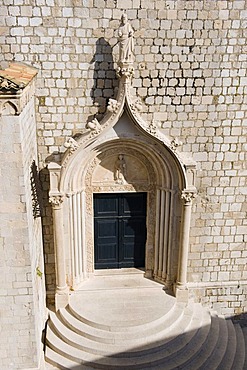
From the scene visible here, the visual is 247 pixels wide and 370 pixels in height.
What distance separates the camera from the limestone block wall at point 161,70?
20.3 feet

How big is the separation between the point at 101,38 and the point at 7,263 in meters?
3.99

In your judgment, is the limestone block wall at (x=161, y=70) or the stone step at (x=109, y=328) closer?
the limestone block wall at (x=161, y=70)

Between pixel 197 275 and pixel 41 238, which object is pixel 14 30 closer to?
pixel 41 238

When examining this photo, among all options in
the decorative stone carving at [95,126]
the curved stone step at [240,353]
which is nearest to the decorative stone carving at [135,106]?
the decorative stone carving at [95,126]

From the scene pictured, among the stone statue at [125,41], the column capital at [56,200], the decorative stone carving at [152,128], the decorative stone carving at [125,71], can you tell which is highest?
the stone statue at [125,41]

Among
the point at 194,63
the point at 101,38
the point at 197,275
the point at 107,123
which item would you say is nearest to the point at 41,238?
the point at 107,123

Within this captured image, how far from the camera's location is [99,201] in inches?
295

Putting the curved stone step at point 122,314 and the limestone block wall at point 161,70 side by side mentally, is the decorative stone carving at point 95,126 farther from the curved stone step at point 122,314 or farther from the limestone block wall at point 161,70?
the curved stone step at point 122,314

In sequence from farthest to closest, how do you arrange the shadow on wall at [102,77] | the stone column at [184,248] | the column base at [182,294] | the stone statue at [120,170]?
the column base at [182,294], the stone statue at [120,170], the stone column at [184,248], the shadow on wall at [102,77]

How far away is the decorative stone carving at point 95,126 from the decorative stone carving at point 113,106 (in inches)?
12.9

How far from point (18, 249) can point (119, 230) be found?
8.78 feet

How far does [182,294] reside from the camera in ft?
24.5

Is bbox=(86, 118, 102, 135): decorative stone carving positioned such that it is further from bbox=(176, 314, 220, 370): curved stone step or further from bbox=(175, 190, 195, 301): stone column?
bbox=(176, 314, 220, 370): curved stone step

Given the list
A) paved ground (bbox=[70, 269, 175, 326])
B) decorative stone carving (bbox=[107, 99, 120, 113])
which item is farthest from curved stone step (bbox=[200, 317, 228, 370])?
decorative stone carving (bbox=[107, 99, 120, 113])
